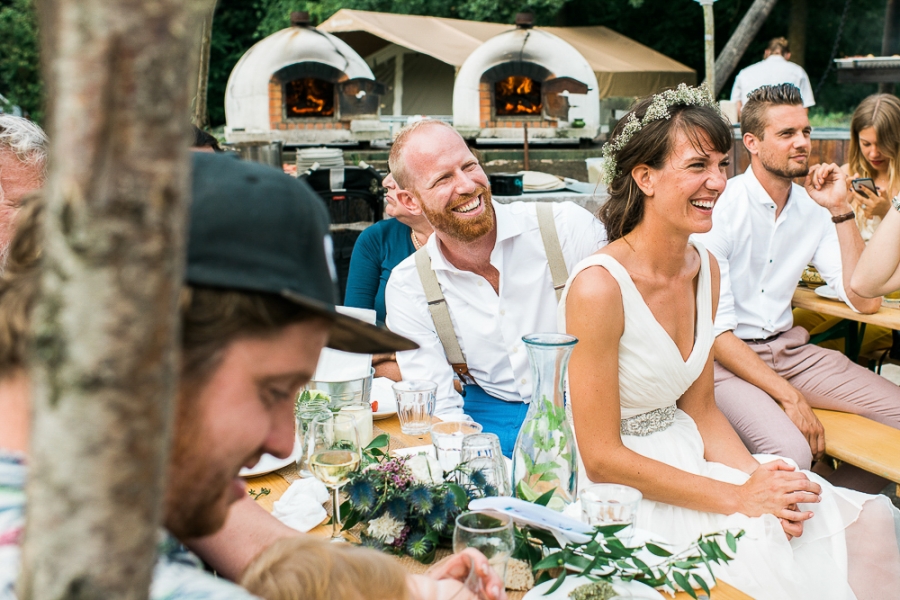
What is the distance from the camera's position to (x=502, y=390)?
10.1 feet

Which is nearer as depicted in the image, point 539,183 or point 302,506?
point 302,506

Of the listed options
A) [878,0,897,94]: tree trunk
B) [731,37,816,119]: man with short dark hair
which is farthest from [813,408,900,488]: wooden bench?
[878,0,897,94]: tree trunk

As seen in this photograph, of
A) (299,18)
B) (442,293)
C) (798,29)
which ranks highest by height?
(798,29)

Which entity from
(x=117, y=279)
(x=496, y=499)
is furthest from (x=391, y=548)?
(x=117, y=279)

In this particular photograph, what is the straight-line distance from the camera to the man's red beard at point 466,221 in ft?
10.1

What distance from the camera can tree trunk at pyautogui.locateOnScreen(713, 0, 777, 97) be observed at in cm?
1564

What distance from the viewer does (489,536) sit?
137 centimetres

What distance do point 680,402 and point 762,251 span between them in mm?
1620

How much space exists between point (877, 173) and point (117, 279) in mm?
5199

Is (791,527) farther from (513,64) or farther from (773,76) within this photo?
(513,64)

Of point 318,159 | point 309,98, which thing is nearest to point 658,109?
point 318,159

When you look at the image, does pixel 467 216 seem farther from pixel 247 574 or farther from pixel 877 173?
pixel 877 173

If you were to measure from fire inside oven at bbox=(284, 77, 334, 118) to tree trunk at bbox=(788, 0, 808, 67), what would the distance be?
40.9ft

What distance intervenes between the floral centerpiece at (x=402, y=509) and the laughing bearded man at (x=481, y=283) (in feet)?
4.34
